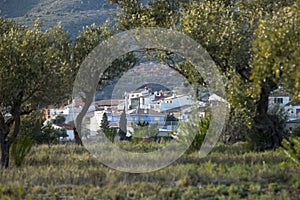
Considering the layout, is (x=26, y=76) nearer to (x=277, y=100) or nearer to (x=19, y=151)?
(x=19, y=151)

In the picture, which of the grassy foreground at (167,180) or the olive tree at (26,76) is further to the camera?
the olive tree at (26,76)

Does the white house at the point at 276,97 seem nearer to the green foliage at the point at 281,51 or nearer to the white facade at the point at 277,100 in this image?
the white facade at the point at 277,100

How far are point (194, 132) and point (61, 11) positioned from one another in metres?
53.7

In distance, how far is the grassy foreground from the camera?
907 centimetres

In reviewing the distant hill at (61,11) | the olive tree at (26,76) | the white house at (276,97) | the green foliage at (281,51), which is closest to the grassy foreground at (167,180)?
the olive tree at (26,76)

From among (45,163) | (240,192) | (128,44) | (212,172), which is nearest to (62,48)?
(128,44)

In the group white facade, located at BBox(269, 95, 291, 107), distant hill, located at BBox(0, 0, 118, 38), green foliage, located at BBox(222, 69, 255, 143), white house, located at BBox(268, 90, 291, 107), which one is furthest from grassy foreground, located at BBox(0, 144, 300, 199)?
distant hill, located at BBox(0, 0, 118, 38)

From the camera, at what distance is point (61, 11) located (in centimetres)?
6644

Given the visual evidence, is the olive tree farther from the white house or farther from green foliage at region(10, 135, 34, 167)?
the white house

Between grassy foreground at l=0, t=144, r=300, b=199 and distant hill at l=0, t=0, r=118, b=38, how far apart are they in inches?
1735

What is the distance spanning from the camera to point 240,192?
9.09 m

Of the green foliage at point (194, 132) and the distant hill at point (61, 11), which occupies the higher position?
the distant hill at point (61, 11)

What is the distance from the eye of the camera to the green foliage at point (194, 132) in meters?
15.8

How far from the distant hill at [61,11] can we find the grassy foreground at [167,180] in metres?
44.1
